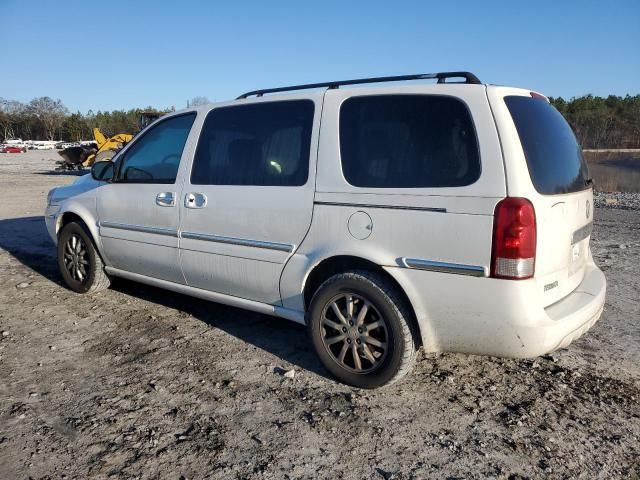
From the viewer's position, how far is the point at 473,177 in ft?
9.37

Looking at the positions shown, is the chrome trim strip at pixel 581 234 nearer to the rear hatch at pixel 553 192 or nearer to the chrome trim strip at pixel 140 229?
the rear hatch at pixel 553 192

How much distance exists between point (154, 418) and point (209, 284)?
1.35 metres

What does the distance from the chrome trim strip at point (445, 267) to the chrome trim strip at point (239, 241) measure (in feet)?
2.94

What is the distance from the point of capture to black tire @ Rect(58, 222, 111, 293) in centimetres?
518

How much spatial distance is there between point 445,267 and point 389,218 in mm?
435

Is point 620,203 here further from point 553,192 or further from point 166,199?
point 166,199

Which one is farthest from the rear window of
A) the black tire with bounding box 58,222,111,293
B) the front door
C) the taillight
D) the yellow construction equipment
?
the yellow construction equipment

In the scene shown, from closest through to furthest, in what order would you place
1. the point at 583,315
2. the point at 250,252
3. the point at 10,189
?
the point at 583,315 → the point at 250,252 → the point at 10,189

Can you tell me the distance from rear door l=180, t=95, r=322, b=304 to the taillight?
122 centimetres

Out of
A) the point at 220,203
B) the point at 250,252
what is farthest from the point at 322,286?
the point at 220,203

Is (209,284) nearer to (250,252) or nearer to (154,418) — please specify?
(250,252)

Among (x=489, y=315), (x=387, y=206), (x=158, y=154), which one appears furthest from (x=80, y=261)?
(x=489, y=315)

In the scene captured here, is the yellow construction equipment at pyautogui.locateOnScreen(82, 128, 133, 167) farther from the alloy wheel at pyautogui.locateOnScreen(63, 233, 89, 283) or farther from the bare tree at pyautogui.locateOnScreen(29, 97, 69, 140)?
the bare tree at pyautogui.locateOnScreen(29, 97, 69, 140)

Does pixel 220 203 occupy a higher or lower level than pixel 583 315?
higher
